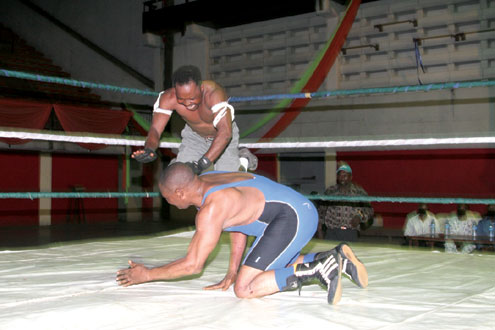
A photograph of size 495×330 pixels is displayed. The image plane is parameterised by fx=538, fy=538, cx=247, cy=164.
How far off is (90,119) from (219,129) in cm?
593

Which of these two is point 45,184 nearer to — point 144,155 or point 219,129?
point 144,155

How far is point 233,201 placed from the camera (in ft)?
6.23

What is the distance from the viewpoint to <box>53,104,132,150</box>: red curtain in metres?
7.59

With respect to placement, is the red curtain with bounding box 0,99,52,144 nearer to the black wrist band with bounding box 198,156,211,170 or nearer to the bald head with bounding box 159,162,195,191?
the black wrist band with bounding box 198,156,211,170

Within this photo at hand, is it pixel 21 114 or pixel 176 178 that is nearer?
pixel 176 178

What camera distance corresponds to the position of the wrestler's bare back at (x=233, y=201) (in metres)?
1.86

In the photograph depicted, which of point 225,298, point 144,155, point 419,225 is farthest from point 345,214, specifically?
point 225,298

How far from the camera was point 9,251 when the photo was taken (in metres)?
3.17

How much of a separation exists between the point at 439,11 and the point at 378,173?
2553 millimetres

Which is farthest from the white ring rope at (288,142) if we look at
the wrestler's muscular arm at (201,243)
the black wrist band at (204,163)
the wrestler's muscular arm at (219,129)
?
the wrestler's muscular arm at (201,243)

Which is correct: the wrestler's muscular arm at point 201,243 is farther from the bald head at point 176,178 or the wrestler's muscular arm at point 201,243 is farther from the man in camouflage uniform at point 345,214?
the man in camouflage uniform at point 345,214

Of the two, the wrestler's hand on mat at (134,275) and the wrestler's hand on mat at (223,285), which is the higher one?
the wrestler's hand on mat at (134,275)

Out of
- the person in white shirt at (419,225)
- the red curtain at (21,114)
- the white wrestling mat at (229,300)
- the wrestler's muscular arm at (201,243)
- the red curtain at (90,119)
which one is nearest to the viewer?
the white wrestling mat at (229,300)

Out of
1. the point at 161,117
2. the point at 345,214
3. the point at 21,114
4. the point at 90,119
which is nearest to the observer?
the point at 161,117
